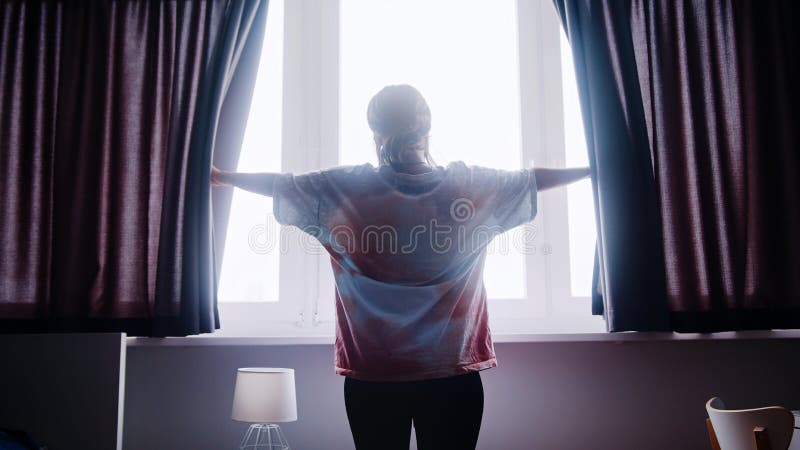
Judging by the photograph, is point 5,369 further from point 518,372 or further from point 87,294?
point 518,372

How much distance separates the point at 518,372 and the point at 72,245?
1.68 metres

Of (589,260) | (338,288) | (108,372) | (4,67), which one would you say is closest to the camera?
(338,288)

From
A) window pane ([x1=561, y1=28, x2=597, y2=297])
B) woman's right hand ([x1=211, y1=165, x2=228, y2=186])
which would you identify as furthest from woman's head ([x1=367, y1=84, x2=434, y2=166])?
window pane ([x1=561, y1=28, x2=597, y2=297])

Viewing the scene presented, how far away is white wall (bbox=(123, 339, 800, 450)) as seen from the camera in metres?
2.06

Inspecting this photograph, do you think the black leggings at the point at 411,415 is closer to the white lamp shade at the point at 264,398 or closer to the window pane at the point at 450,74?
the white lamp shade at the point at 264,398

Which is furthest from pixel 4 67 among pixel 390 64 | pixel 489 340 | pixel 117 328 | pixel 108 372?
pixel 489 340

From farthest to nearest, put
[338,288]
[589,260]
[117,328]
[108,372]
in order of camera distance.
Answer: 1. [589,260]
2. [117,328]
3. [108,372]
4. [338,288]

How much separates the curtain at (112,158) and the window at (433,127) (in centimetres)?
25

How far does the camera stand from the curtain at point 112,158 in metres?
1.99

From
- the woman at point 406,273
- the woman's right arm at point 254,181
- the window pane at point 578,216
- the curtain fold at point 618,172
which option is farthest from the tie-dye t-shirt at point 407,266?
the window pane at point 578,216

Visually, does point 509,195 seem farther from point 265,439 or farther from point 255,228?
point 265,439

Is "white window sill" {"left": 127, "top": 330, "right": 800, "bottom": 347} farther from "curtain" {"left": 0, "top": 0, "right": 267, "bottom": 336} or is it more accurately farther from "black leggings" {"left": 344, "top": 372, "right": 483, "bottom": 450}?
"black leggings" {"left": 344, "top": 372, "right": 483, "bottom": 450}

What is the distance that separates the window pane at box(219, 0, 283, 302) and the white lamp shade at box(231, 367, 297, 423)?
1.53 feet

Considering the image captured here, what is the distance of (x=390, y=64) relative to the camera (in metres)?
2.37
